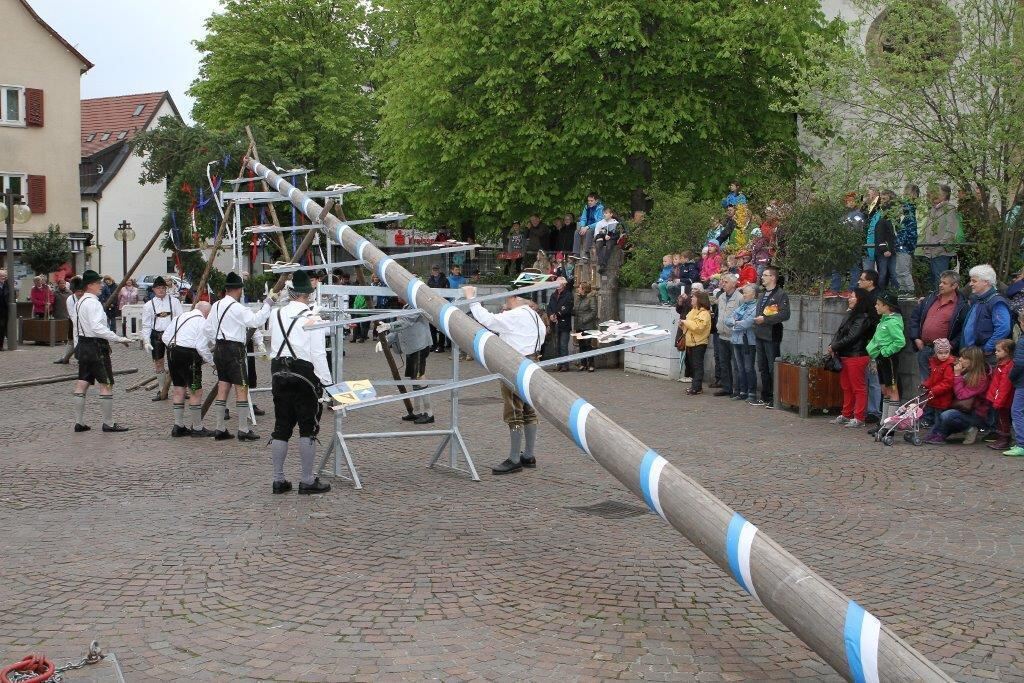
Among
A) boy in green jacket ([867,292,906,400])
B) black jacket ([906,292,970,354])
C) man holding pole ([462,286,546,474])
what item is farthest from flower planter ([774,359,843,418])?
man holding pole ([462,286,546,474])

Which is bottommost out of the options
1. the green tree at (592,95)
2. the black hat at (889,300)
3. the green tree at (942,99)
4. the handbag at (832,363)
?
the handbag at (832,363)

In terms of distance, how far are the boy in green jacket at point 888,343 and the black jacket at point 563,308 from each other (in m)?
9.59

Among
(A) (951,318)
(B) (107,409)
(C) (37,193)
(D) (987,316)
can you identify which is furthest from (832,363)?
(C) (37,193)

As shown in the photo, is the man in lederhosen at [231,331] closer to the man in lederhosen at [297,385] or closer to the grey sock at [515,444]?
the man in lederhosen at [297,385]

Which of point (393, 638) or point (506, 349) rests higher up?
point (506, 349)

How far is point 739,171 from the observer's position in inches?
1102

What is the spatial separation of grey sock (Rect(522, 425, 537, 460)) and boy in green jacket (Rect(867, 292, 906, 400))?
4914 millimetres

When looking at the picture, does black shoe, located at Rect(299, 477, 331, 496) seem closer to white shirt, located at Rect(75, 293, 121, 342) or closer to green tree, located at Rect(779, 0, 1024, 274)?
white shirt, located at Rect(75, 293, 121, 342)

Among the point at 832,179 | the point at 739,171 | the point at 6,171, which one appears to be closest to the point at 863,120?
the point at 832,179

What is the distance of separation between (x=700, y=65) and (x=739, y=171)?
9.31 feet

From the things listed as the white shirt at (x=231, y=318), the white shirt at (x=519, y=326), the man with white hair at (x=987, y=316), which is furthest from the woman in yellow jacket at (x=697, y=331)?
the white shirt at (x=231, y=318)

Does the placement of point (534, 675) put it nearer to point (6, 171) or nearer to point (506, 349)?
point (506, 349)

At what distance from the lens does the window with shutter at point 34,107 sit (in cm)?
4250

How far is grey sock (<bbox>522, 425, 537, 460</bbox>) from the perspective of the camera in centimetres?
1105
